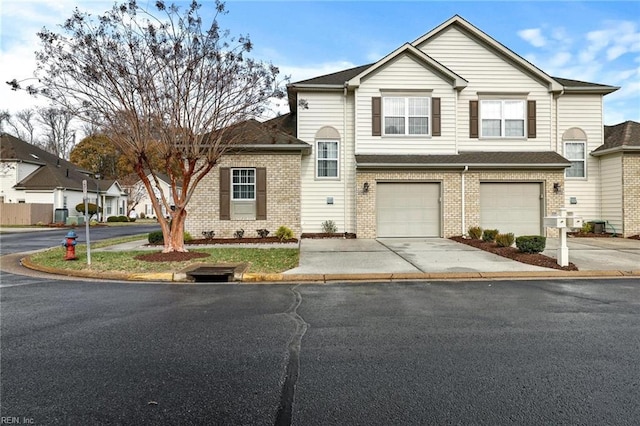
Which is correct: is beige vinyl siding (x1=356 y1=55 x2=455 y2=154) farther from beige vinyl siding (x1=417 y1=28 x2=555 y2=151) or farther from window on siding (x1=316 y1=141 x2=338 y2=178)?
window on siding (x1=316 y1=141 x2=338 y2=178)

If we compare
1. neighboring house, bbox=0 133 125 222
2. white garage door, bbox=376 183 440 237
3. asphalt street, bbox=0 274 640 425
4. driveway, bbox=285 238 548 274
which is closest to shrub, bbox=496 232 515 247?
driveway, bbox=285 238 548 274

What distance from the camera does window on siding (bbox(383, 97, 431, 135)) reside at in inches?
691

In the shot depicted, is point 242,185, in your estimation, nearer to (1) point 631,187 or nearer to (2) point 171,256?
(2) point 171,256

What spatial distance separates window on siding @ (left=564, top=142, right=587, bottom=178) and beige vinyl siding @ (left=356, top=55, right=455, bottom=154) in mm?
5738

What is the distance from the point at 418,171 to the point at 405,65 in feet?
15.6

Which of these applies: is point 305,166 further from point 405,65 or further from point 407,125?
point 405,65

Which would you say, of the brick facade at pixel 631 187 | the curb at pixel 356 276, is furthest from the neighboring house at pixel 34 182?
the brick facade at pixel 631 187

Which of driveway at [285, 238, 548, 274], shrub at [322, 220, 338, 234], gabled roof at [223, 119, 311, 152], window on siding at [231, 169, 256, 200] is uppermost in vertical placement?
gabled roof at [223, 119, 311, 152]

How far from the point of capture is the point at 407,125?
57.8ft

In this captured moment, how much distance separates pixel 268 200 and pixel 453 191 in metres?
7.79

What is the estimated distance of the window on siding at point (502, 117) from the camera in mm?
18062

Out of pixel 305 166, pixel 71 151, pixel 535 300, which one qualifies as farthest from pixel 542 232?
pixel 71 151

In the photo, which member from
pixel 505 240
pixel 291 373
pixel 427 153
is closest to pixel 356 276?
pixel 291 373

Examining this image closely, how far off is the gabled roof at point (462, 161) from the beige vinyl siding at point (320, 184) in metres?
1.02
